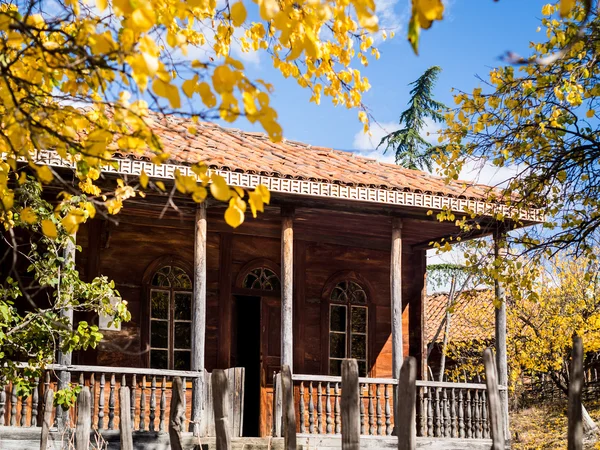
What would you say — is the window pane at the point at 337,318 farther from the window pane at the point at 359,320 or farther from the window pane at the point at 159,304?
the window pane at the point at 159,304

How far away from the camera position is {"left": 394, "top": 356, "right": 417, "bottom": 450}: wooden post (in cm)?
464

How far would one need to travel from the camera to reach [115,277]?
12234mm

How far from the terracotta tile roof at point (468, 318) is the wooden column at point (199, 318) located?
47.6ft

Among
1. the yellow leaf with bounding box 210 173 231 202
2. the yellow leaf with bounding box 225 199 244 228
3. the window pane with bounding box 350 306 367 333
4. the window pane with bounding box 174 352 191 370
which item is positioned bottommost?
the window pane with bounding box 174 352 191 370

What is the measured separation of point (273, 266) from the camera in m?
13.5

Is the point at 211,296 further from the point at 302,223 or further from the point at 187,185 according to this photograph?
the point at 187,185

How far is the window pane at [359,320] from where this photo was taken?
14297 mm

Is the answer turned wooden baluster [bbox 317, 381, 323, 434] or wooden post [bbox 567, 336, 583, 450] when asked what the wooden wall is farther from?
wooden post [bbox 567, 336, 583, 450]

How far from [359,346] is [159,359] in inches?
139

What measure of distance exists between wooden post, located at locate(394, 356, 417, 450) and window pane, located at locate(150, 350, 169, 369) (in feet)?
26.8

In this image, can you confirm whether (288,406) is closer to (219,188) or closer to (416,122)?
(219,188)

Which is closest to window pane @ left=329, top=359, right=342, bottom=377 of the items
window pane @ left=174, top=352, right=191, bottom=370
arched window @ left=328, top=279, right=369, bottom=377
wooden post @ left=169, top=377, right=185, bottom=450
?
arched window @ left=328, top=279, right=369, bottom=377

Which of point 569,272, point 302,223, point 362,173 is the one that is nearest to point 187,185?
point 362,173

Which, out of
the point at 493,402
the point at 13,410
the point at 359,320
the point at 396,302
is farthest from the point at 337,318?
the point at 493,402
